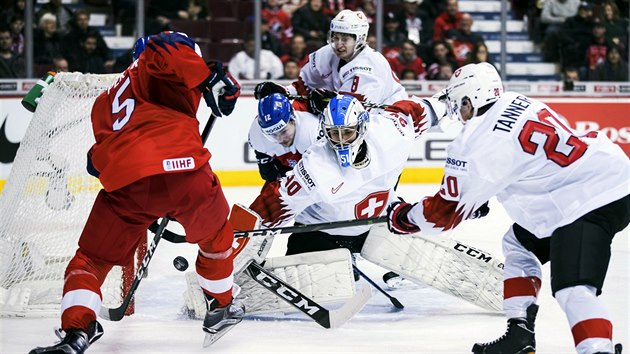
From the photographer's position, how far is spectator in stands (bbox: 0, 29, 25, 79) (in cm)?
693

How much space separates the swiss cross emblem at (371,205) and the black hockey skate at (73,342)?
1.23 metres

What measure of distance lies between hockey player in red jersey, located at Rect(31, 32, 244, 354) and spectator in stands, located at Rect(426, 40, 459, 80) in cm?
455

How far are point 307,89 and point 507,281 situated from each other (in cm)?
202

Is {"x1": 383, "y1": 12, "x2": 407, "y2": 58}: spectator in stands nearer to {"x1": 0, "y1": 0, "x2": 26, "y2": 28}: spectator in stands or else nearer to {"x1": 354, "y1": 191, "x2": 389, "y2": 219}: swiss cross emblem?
{"x1": 0, "y1": 0, "x2": 26, "y2": 28}: spectator in stands

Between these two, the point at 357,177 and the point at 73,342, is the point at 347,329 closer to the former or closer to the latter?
the point at 357,177

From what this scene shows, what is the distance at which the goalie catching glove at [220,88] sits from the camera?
329 cm

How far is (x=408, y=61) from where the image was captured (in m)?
7.77

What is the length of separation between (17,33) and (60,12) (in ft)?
1.03

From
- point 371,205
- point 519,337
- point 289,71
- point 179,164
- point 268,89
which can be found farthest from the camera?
point 289,71

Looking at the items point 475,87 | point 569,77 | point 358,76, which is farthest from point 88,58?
point 475,87

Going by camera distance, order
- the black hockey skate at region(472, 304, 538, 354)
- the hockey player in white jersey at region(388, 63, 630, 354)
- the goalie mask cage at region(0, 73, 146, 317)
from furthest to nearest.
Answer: the goalie mask cage at region(0, 73, 146, 317) → the black hockey skate at region(472, 304, 538, 354) → the hockey player in white jersey at region(388, 63, 630, 354)

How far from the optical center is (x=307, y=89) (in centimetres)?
523

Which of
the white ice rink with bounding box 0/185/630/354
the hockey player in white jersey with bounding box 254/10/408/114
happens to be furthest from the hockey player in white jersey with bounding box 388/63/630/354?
the hockey player in white jersey with bounding box 254/10/408/114

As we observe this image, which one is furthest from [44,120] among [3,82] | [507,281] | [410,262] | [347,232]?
[3,82]
